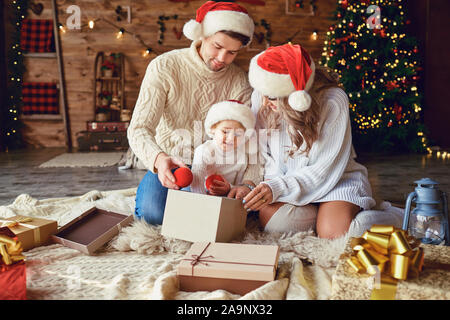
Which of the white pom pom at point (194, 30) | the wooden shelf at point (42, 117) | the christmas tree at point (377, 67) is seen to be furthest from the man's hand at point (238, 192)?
the wooden shelf at point (42, 117)

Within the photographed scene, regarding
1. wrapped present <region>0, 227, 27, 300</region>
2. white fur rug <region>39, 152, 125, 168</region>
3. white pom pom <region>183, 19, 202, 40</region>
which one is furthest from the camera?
white fur rug <region>39, 152, 125, 168</region>

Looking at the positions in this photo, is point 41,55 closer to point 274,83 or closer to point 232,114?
point 232,114

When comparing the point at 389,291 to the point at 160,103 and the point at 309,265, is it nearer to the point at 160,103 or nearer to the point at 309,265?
the point at 309,265

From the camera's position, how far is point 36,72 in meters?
5.44

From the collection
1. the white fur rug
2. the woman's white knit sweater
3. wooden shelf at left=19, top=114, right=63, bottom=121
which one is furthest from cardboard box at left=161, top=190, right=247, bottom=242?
wooden shelf at left=19, top=114, right=63, bottom=121

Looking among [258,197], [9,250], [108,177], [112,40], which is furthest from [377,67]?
[9,250]

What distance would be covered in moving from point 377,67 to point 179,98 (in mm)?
3585

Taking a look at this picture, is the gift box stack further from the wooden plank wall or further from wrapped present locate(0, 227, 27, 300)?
the wooden plank wall

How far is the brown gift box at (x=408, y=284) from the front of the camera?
1.01 m

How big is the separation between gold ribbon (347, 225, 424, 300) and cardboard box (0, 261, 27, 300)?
926mm

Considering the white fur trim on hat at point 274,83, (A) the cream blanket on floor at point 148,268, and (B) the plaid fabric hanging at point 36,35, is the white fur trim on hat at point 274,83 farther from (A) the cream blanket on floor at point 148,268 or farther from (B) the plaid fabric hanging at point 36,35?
(B) the plaid fabric hanging at point 36,35

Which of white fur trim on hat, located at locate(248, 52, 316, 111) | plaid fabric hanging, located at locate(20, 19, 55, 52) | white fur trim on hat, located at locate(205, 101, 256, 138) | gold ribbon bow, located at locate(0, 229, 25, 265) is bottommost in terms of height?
gold ribbon bow, located at locate(0, 229, 25, 265)

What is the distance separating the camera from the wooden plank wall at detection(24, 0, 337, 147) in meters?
5.40

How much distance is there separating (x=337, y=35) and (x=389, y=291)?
13.6 ft
